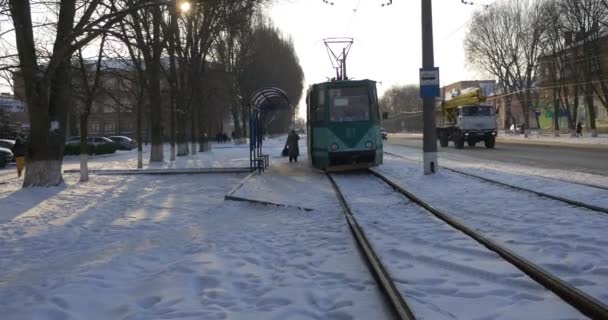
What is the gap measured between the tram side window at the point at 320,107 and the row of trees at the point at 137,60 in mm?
3392

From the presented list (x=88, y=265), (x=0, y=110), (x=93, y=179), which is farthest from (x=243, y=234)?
(x=0, y=110)

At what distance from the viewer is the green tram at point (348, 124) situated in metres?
17.8

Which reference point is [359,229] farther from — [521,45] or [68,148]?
[521,45]

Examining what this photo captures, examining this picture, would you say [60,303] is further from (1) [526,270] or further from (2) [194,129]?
(2) [194,129]

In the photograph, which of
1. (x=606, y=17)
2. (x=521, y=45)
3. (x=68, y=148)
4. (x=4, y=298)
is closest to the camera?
(x=4, y=298)

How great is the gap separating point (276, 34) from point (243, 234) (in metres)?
53.4

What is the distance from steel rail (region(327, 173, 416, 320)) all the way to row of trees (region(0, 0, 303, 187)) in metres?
7.25

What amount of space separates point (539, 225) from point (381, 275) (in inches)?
144

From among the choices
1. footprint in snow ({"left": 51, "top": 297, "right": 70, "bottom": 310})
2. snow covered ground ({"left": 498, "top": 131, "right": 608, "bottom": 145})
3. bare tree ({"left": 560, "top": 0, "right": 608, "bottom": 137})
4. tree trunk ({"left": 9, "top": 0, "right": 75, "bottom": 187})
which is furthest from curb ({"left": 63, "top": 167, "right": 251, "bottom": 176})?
bare tree ({"left": 560, "top": 0, "right": 608, "bottom": 137})

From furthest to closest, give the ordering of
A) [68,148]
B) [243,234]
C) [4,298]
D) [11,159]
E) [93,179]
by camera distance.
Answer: [68,148], [11,159], [93,179], [243,234], [4,298]

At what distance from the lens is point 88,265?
21.8ft

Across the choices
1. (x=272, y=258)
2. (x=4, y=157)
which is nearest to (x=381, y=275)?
(x=272, y=258)

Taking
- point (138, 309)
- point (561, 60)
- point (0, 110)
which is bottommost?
point (138, 309)

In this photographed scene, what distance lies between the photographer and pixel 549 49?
180 ft
